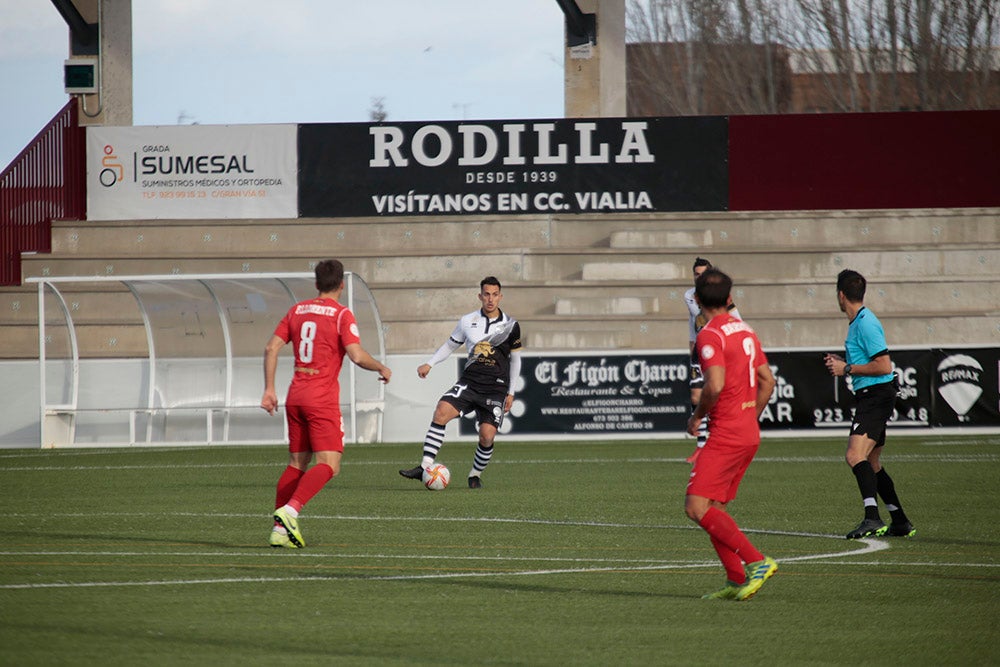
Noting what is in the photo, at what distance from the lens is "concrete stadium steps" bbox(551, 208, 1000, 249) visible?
28312 millimetres

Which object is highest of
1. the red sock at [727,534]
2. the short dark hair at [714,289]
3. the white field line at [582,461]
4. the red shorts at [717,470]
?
the short dark hair at [714,289]

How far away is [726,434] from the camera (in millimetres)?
7344

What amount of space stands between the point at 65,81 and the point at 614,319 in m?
13.2

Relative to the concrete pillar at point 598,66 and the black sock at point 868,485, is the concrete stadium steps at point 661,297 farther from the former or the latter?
the black sock at point 868,485

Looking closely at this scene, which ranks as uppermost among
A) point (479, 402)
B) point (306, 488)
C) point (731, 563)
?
point (479, 402)

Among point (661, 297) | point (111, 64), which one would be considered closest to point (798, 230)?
point (661, 297)

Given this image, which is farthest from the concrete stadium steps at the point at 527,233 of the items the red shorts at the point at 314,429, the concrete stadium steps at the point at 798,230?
the red shorts at the point at 314,429

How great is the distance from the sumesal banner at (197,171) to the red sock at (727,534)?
2273 centimetres

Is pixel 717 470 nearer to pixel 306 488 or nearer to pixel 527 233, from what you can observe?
pixel 306 488

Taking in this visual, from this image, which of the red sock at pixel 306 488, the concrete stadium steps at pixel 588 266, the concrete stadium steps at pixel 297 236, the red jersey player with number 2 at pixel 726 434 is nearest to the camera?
the red jersey player with number 2 at pixel 726 434

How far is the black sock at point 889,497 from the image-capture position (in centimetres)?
1016

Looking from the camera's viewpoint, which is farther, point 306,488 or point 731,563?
point 306,488

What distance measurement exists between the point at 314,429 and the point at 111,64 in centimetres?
2283

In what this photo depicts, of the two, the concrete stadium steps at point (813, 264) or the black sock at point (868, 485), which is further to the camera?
the concrete stadium steps at point (813, 264)
